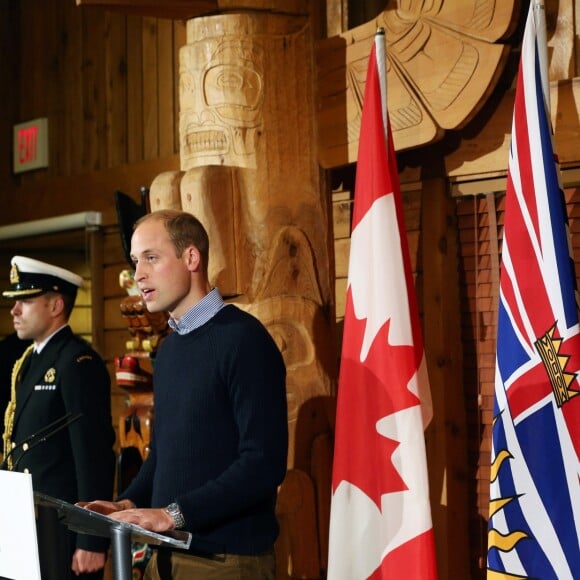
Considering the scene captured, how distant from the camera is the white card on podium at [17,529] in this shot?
172cm

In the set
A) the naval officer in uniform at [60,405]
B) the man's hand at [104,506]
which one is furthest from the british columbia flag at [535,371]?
the naval officer in uniform at [60,405]

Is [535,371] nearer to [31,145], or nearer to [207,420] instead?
[207,420]

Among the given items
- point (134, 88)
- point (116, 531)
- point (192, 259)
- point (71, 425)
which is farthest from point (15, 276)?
point (116, 531)

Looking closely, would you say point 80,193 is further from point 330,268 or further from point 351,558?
point 351,558

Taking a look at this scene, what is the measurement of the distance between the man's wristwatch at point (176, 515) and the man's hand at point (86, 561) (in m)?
0.78

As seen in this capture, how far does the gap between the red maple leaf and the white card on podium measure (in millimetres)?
852

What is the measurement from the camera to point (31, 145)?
4.75 metres

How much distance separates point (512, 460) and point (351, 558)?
45 cm

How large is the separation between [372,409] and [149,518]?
2.29ft

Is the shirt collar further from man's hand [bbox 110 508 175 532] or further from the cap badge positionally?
the cap badge

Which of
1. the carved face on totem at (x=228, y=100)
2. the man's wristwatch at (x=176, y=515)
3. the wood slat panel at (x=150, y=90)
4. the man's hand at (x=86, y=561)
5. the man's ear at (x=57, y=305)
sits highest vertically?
the wood slat panel at (x=150, y=90)

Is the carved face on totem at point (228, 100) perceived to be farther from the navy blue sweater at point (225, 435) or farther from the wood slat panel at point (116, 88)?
the wood slat panel at point (116, 88)

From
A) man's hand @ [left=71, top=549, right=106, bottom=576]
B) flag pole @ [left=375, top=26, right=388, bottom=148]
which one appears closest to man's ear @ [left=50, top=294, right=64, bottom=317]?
man's hand @ [left=71, top=549, right=106, bottom=576]

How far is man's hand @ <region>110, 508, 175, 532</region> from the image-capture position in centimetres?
179
